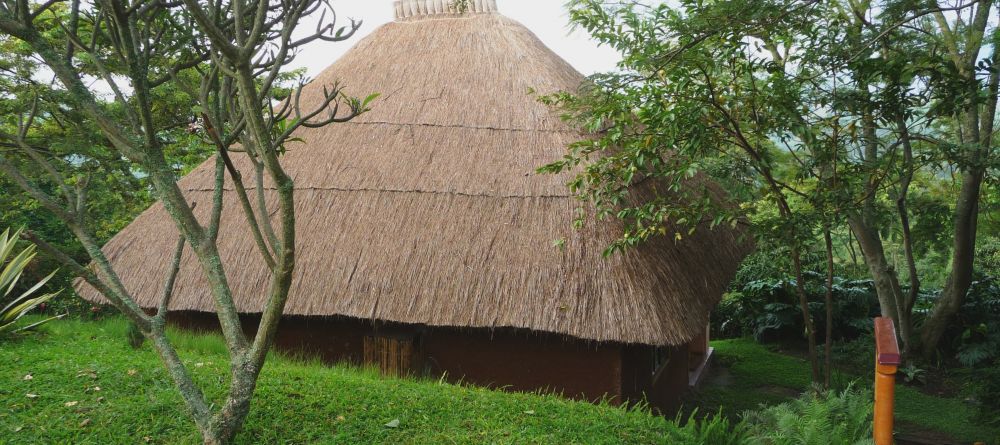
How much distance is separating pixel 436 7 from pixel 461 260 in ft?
14.8

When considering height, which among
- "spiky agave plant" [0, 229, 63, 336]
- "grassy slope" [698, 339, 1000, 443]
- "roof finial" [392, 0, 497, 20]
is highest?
"roof finial" [392, 0, 497, 20]

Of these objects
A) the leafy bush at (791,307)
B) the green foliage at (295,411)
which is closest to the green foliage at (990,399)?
the green foliage at (295,411)

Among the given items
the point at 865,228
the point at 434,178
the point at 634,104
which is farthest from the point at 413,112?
the point at 865,228

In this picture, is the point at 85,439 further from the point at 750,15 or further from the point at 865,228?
the point at 865,228

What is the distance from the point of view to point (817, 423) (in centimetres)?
427

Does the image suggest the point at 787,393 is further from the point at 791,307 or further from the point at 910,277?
the point at 791,307

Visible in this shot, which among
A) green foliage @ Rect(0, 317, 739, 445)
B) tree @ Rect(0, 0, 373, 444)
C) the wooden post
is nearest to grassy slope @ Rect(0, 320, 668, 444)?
green foliage @ Rect(0, 317, 739, 445)

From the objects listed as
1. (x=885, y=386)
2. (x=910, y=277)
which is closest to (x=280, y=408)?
(x=885, y=386)

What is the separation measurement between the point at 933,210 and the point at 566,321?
391 cm

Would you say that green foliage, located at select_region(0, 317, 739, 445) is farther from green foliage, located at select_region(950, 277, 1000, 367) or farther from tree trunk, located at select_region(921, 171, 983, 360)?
green foliage, located at select_region(950, 277, 1000, 367)

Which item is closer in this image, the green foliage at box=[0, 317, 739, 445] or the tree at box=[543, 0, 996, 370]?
the green foliage at box=[0, 317, 739, 445]

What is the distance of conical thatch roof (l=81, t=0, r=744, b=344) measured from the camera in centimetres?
566

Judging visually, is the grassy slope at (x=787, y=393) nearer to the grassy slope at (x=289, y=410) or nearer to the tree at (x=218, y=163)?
the grassy slope at (x=289, y=410)

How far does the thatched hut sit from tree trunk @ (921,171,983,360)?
2977 millimetres
